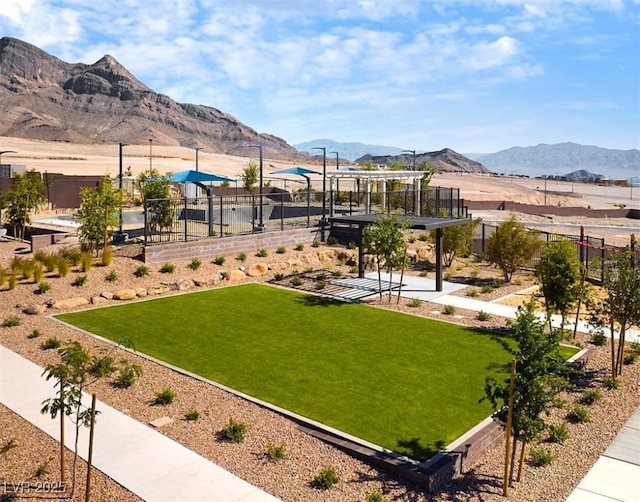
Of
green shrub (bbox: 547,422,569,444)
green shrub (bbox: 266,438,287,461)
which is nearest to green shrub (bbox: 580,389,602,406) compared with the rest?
green shrub (bbox: 547,422,569,444)

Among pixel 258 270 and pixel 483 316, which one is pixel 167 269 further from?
pixel 483 316

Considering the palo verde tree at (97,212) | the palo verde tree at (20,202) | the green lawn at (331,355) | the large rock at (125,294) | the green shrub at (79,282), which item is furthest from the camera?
the palo verde tree at (20,202)

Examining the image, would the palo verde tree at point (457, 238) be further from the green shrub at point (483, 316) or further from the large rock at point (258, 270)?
the green shrub at point (483, 316)

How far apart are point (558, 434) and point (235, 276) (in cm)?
1465

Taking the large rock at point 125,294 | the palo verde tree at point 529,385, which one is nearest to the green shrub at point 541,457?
the palo verde tree at point 529,385

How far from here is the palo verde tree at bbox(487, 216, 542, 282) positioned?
23.9m

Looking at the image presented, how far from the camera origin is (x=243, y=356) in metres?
14.1

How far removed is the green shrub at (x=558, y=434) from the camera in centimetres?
1041

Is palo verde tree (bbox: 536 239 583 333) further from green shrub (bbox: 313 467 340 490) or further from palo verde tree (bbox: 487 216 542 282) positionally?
green shrub (bbox: 313 467 340 490)

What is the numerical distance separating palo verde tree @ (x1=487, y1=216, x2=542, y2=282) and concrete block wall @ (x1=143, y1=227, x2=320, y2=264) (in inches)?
331

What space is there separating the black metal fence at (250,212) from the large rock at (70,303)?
13.5 ft

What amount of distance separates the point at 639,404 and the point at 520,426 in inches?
190

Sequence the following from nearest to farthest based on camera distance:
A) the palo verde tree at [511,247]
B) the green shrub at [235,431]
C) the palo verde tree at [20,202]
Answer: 1. the green shrub at [235,431]
2. the palo verde tree at [511,247]
3. the palo verde tree at [20,202]

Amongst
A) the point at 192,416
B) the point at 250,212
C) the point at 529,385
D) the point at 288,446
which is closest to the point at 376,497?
the point at 288,446
